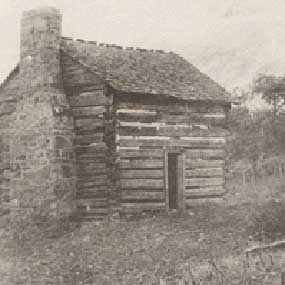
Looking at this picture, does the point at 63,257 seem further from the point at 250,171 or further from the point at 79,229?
the point at 250,171

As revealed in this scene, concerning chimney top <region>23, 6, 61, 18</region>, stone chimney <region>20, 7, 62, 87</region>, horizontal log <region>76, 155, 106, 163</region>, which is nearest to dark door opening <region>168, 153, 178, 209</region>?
horizontal log <region>76, 155, 106, 163</region>

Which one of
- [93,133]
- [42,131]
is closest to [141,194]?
[93,133]

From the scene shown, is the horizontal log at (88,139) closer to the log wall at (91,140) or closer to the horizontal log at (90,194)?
the log wall at (91,140)

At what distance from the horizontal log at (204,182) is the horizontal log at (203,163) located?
43 cm

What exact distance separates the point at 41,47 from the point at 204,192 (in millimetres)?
7094

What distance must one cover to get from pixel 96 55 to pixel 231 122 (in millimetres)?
11039

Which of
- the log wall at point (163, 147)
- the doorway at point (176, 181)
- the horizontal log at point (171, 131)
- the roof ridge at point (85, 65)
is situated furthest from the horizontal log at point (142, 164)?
the roof ridge at point (85, 65)

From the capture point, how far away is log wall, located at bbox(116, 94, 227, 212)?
18.2 meters

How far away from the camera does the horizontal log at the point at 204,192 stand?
19562 millimetres

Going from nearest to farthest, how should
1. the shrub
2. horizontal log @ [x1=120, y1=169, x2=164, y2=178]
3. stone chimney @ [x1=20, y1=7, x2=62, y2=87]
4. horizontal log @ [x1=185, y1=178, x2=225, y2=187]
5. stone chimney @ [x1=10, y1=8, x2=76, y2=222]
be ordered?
the shrub, stone chimney @ [x1=10, y1=8, x2=76, y2=222], horizontal log @ [x1=120, y1=169, x2=164, y2=178], stone chimney @ [x1=20, y1=7, x2=62, y2=87], horizontal log @ [x1=185, y1=178, x2=225, y2=187]

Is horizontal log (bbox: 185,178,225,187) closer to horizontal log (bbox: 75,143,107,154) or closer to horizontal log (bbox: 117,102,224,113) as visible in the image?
horizontal log (bbox: 117,102,224,113)

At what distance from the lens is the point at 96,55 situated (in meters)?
20.0

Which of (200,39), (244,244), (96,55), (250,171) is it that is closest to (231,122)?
(250,171)

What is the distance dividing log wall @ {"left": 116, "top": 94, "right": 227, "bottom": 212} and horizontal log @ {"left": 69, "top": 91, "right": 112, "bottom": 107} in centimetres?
43
